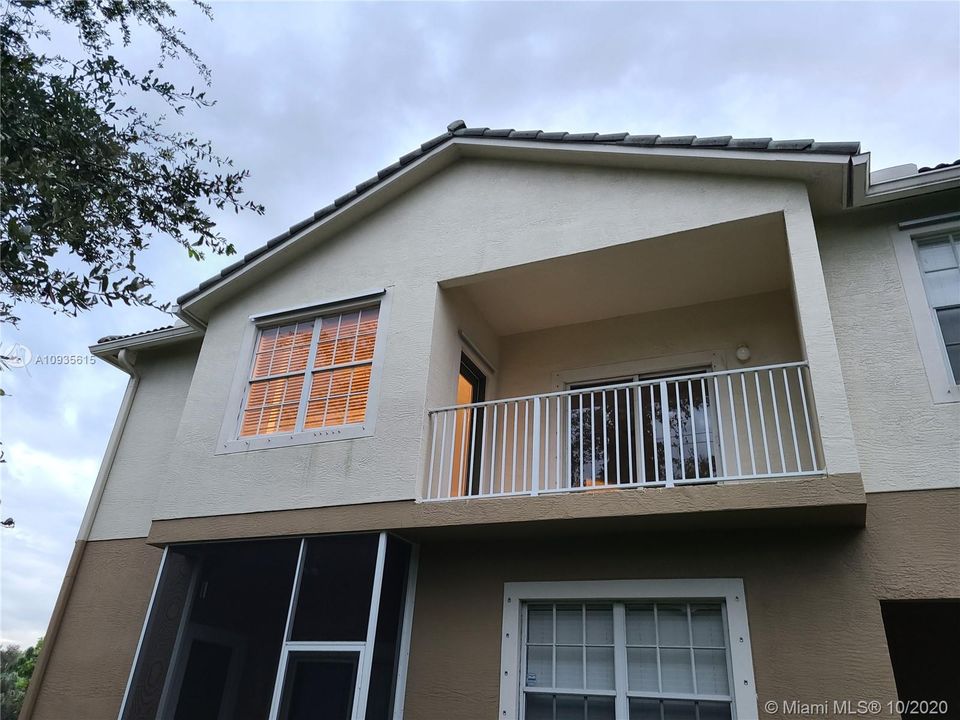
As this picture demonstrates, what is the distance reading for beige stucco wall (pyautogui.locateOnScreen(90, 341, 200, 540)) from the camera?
8398 mm

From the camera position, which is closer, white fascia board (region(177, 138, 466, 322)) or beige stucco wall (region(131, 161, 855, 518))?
beige stucco wall (region(131, 161, 855, 518))

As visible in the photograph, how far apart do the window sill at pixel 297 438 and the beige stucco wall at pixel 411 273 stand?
9 centimetres

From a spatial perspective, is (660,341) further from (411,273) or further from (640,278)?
(411,273)

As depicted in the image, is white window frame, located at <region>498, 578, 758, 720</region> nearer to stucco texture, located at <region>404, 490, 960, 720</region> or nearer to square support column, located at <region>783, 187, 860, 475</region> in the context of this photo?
stucco texture, located at <region>404, 490, 960, 720</region>

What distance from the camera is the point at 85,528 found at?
8500mm

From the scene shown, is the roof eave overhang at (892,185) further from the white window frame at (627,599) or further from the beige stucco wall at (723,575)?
the white window frame at (627,599)

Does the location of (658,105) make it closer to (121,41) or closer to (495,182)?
(495,182)

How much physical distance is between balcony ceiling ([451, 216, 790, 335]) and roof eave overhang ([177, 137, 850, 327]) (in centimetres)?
56

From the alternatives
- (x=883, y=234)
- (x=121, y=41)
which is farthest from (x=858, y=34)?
(x=121, y=41)

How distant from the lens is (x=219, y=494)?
7.09 m

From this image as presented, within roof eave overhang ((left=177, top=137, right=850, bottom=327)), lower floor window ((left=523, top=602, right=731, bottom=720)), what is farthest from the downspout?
lower floor window ((left=523, top=602, right=731, bottom=720))

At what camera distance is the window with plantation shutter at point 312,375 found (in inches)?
282

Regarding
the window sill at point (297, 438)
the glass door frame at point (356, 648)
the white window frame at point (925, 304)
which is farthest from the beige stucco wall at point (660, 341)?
the glass door frame at point (356, 648)

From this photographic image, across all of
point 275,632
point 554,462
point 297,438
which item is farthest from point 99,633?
point 554,462
